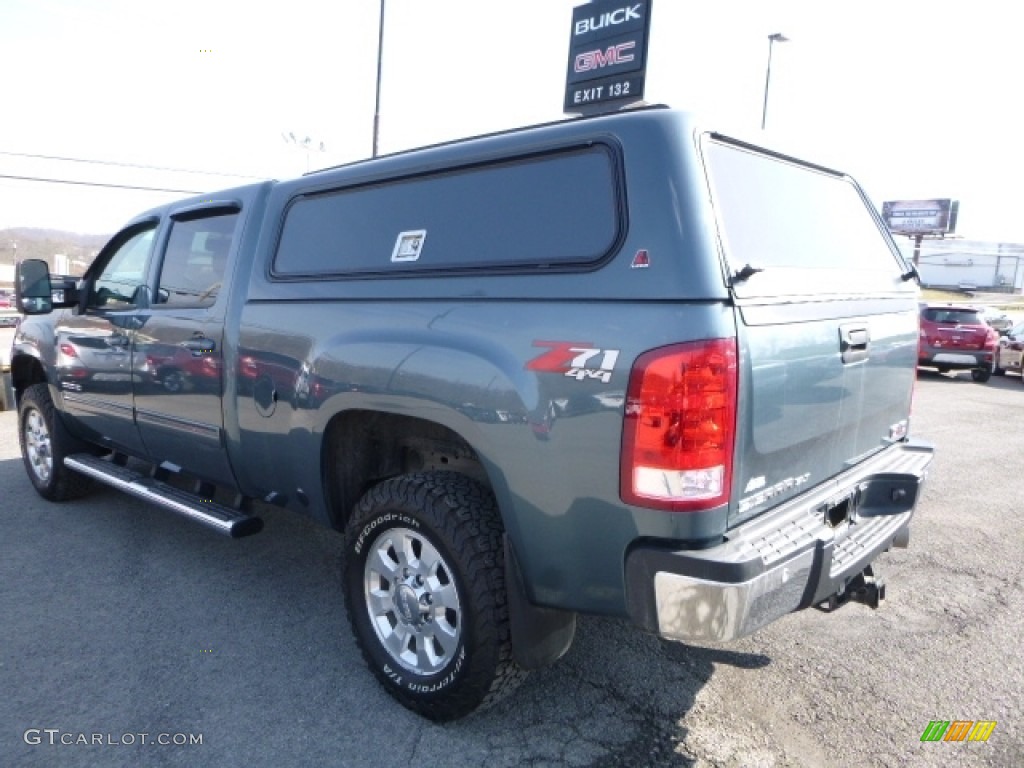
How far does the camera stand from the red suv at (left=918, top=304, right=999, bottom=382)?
46.2 feet

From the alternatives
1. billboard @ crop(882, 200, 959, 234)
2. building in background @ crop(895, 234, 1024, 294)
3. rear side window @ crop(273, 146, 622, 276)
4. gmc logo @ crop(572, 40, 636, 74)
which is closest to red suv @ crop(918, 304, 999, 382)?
gmc logo @ crop(572, 40, 636, 74)

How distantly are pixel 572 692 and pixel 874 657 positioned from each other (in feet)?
4.52

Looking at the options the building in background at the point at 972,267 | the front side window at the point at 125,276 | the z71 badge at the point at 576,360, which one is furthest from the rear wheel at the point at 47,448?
the building in background at the point at 972,267

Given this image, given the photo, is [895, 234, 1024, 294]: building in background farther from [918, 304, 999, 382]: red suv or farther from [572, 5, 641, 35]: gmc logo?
[572, 5, 641, 35]: gmc logo

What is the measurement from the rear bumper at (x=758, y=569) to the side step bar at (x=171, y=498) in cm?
210

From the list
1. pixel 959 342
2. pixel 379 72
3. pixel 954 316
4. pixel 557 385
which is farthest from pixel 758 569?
pixel 379 72

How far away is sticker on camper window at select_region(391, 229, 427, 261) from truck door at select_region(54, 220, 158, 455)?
80.6 inches

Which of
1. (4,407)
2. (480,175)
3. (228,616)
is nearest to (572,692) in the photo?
(228,616)

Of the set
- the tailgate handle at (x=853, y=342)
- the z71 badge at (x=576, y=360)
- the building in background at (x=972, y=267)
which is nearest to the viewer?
the z71 badge at (x=576, y=360)

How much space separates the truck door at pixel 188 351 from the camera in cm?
375

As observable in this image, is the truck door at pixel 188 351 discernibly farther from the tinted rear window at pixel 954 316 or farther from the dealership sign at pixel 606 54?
the tinted rear window at pixel 954 316

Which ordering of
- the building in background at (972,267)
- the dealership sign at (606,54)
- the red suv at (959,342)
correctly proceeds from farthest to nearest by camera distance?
the building in background at (972,267) < the red suv at (959,342) < the dealership sign at (606,54)

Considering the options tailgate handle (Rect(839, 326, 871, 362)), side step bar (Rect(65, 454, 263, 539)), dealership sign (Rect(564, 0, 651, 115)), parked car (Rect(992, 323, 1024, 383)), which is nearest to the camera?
tailgate handle (Rect(839, 326, 871, 362))

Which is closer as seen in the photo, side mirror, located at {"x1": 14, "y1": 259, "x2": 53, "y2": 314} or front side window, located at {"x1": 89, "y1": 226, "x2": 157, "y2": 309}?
front side window, located at {"x1": 89, "y1": 226, "x2": 157, "y2": 309}
